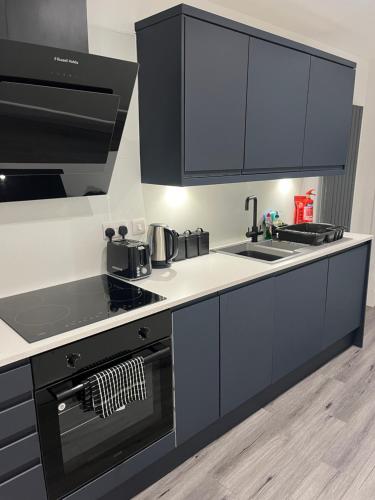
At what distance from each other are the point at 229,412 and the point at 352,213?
248cm

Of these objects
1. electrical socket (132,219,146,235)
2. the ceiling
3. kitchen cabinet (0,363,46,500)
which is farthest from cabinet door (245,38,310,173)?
kitchen cabinet (0,363,46,500)

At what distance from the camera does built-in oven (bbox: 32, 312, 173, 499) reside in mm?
1374

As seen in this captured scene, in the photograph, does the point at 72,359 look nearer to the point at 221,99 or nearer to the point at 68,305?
the point at 68,305

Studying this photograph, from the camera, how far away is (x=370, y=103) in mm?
3607

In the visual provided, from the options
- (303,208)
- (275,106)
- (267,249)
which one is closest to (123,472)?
(267,249)

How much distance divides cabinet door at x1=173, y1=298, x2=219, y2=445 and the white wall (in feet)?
2.02

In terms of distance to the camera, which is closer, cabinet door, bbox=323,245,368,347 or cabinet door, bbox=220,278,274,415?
cabinet door, bbox=220,278,274,415

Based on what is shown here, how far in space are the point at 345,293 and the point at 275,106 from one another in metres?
1.43

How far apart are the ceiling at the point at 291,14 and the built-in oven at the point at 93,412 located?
1.50 m

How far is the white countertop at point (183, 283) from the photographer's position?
132cm

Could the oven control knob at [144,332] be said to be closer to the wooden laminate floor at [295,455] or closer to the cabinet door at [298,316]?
the wooden laminate floor at [295,455]

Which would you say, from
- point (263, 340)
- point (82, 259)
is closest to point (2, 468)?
point (82, 259)

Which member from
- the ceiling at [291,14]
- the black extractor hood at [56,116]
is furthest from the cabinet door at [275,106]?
the black extractor hood at [56,116]

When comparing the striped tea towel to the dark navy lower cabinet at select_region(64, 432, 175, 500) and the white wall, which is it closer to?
the dark navy lower cabinet at select_region(64, 432, 175, 500)
